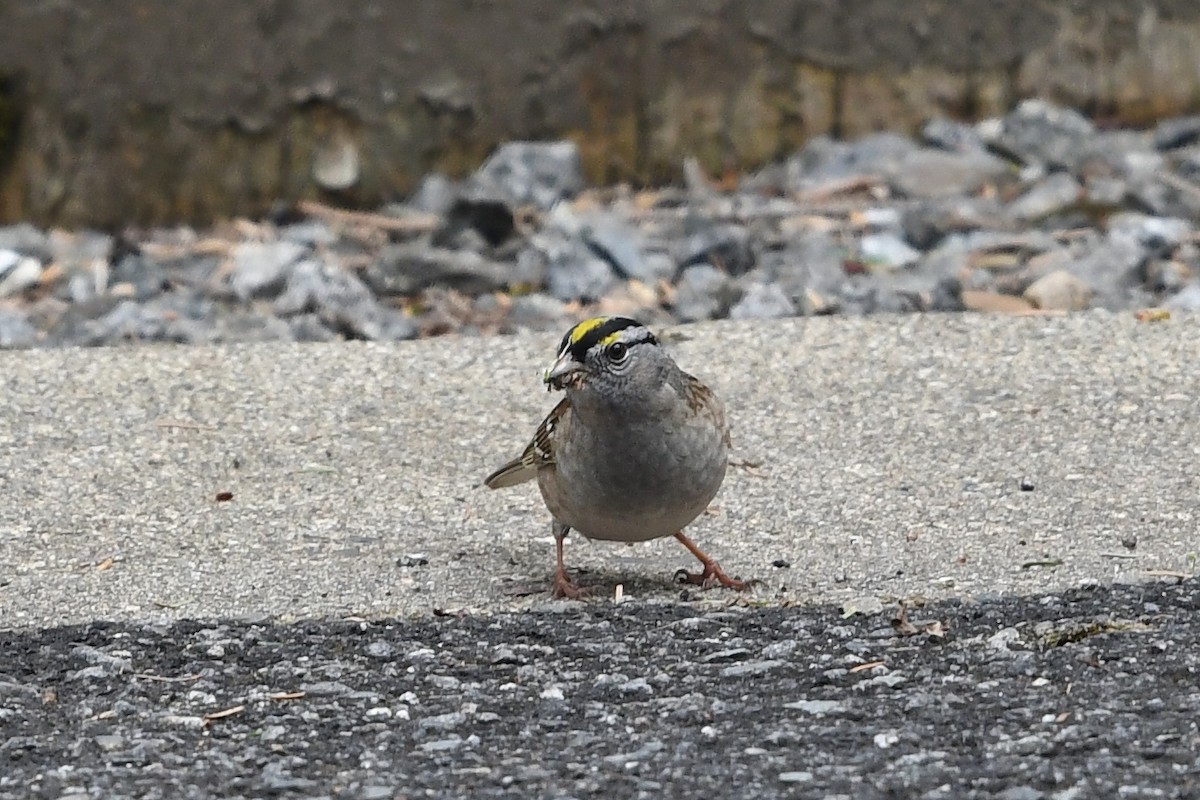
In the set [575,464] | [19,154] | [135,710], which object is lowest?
[135,710]

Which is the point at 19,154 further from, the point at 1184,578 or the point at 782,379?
the point at 1184,578

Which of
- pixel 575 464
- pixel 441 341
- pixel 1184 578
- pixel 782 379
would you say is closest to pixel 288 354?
pixel 441 341

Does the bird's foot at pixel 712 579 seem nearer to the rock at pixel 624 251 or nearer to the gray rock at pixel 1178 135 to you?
the rock at pixel 624 251

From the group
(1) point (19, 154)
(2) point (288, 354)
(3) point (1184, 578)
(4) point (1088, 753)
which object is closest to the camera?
(4) point (1088, 753)

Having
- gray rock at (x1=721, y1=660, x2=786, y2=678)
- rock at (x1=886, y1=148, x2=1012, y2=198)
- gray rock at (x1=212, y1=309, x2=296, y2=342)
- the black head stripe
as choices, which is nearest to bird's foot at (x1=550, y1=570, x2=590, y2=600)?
the black head stripe

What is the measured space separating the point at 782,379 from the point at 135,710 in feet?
11.2

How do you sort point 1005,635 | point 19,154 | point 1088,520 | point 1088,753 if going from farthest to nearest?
point 19,154 → point 1088,520 → point 1005,635 → point 1088,753

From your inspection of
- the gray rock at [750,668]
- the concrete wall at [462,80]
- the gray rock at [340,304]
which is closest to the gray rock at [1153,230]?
the concrete wall at [462,80]

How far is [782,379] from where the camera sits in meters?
7.30

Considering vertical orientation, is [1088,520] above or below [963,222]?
below

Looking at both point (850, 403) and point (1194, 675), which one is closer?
point (1194, 675)

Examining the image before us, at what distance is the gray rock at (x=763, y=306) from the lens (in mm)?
8359

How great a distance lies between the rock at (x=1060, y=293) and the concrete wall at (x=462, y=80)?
240 centimetres

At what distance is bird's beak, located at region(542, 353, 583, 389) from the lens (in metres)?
5.10
